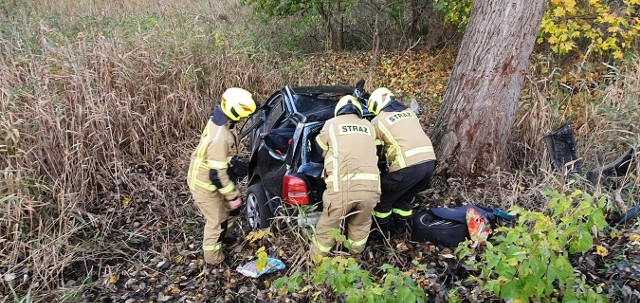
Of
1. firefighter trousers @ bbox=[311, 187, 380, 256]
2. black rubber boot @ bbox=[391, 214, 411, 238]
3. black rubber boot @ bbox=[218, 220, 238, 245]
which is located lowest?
black rubber boot @ bbox=[218, 220, 238, 245]

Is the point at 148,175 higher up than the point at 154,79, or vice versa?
the point at 154,79

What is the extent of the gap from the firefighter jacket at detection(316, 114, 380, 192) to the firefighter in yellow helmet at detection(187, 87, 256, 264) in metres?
0.73

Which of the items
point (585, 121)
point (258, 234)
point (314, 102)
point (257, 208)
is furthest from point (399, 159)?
point (585, 121)

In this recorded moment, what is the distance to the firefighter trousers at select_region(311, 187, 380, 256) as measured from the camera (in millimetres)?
3355

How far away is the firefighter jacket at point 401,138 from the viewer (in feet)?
11.9

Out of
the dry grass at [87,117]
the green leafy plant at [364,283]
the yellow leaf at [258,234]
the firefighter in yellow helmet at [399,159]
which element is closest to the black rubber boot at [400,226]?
the firefighter in yellow helmet at [399,159]

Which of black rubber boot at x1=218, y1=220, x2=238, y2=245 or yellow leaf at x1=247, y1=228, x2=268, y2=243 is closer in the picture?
yellow leaf at x1=247, y1=228, x2=268, y2=243

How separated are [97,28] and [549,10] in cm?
656

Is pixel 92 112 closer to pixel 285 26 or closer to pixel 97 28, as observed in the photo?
pixel 97 28

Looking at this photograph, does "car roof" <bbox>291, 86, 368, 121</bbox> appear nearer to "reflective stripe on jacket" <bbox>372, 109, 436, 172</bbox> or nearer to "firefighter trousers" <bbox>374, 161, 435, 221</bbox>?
"reflective stripe on jacket" <bbox>372, 109, 436, 172</bbox>

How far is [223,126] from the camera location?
12.0 feet

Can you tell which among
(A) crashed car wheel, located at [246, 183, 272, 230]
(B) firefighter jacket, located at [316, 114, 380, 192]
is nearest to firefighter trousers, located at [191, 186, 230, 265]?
(A) crashed car wheel, located at [246, 183, 272, 230]

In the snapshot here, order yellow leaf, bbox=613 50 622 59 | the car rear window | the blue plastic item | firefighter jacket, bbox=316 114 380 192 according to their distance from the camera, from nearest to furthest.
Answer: firefighter jacket, bbox=316 114 380 192, the blue plastic item, the car rear window, yellow leaf, bbox=613 50 622 59

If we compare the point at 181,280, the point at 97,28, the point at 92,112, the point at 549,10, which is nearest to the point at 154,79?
the point at 92,112
